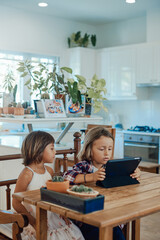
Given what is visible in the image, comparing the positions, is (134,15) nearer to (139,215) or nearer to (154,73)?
(154,73)

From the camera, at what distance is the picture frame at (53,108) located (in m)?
2.75

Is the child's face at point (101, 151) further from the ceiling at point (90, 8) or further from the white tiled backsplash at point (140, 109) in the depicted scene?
the white tiled backsplash at point (140, 109)

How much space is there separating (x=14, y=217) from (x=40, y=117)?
1005 mm

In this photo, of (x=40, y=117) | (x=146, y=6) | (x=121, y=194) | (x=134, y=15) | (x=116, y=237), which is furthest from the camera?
(x=134, y=15)

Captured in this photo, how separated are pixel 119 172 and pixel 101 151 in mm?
256

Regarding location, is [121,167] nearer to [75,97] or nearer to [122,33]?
[75,97]

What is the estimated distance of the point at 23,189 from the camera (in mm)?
2148

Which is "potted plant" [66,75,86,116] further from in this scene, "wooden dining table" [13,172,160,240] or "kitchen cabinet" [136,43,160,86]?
"kitchen cabinet" [136,43,160,86]

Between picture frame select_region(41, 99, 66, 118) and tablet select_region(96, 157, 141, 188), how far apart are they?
0.86 metres

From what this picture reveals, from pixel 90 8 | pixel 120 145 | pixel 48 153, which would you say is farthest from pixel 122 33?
pixel 48 153

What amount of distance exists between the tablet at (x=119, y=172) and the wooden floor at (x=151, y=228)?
1.60 meters

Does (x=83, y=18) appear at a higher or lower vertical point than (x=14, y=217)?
higher

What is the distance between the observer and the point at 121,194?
1884 millimetres

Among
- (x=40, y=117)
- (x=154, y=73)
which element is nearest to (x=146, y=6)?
(x=154, y=73)
